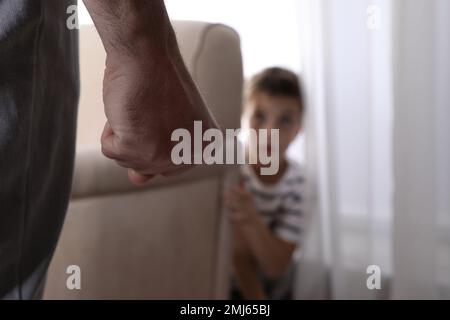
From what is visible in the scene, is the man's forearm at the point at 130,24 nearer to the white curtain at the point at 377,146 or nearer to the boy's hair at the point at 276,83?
the white curtain at the point at 377,146

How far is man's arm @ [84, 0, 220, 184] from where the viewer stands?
1.36 ft

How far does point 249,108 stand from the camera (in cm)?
132

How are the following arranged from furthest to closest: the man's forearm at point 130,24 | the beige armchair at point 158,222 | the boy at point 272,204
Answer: the boy at point 272,204 < the beige armchair at point 158,222 < the man's forearm at point 130,24

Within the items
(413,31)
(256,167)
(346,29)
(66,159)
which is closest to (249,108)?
(256,167)

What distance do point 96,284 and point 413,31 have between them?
2.27 feet

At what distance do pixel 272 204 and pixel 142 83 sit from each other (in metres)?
0.89

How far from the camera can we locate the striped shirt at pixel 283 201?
1228mm

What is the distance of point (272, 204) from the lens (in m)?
1.29

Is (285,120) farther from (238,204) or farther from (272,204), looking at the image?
(238,204)

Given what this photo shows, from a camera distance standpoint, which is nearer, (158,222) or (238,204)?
(158,222)

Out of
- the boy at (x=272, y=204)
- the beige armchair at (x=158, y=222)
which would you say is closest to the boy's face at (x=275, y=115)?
the boy at (x=272, y=204)

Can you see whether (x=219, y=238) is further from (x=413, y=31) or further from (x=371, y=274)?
(x=413, y=31)

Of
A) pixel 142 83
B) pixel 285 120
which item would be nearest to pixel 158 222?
pixel 142 83

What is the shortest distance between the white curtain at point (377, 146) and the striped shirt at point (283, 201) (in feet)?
0.18
